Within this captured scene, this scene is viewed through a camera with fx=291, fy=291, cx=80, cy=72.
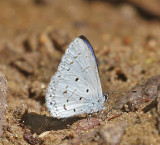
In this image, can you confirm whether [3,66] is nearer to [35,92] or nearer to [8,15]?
[35,92]

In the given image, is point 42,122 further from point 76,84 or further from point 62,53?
point 62,53

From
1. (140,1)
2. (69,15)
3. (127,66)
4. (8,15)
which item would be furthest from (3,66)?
(140,1)

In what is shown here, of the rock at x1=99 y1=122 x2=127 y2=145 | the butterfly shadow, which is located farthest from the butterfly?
the rock at x1=99 y1=122 x2=127 y2=145

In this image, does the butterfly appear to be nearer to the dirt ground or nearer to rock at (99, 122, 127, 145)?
the dirt ground

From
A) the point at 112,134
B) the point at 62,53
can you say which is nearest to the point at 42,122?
the point at 112,134

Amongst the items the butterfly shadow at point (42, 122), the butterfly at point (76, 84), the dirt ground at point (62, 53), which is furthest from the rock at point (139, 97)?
the butterfly shadow at point (42, 122)

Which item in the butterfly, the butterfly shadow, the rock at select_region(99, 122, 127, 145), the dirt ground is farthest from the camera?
the butterfly shadow
